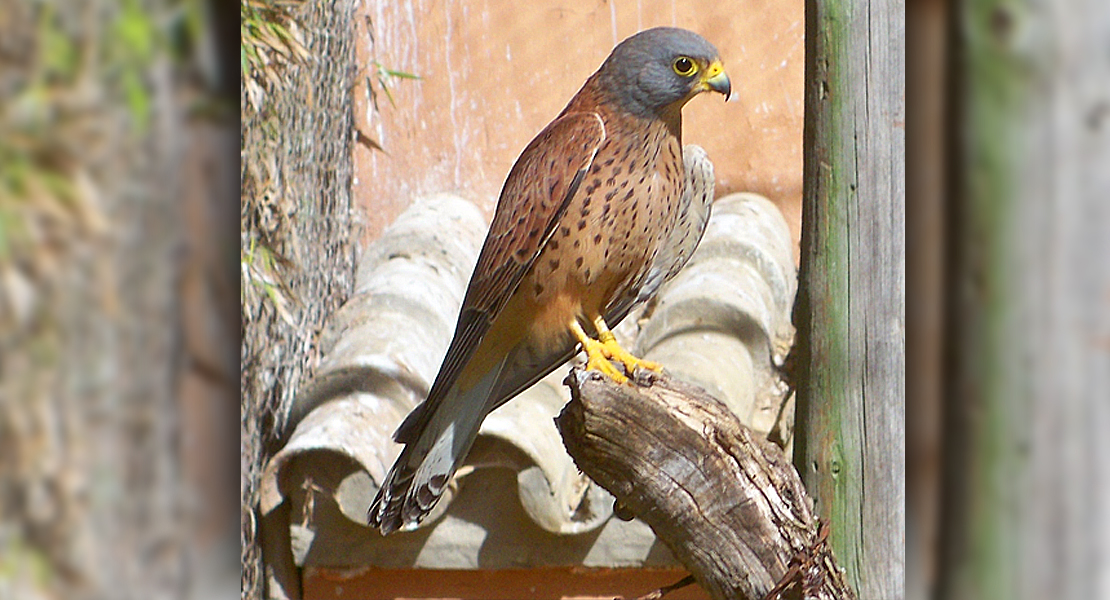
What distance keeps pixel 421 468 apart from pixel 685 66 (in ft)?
3.08

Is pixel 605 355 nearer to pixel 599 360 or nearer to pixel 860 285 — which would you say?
pixel 599 360

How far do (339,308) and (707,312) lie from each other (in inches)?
54.1

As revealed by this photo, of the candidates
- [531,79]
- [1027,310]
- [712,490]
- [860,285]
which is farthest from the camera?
[531,79]

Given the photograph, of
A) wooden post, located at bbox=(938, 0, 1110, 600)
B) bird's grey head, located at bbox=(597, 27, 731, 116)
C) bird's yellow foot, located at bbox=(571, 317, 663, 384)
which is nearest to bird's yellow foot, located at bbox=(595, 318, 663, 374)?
bird's yellow foot, located at bbox=(571, 317, 663, 384)

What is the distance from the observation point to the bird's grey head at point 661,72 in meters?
1.99

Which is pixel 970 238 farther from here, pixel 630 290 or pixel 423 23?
pixel 423 23

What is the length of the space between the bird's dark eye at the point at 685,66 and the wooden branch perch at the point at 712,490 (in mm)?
656

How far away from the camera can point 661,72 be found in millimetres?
2043

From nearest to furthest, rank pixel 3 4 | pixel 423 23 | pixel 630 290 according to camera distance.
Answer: pixel 3 4
pixel 630 290
pixel 423 23

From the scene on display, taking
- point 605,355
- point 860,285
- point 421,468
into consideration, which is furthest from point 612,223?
point 421,468

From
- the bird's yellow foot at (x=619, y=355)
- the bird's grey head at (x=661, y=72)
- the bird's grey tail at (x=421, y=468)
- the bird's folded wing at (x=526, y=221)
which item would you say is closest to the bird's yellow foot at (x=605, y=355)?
the bird's yellow foot at (x=619, y=355)

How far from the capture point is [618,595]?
3.10 m

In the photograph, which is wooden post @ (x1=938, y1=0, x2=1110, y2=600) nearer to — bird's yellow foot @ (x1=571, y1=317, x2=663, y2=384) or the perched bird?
bird's yellow foot @ (x1=571, y1=317, x2=663, y2=384)

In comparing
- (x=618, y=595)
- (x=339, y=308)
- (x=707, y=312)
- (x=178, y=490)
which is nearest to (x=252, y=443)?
(x=339, y=308)
